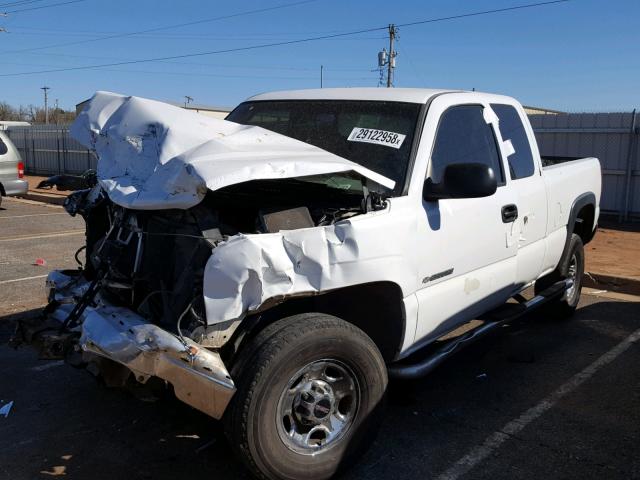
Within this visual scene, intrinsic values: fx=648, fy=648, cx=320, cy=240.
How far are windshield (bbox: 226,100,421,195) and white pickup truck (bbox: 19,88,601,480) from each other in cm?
1

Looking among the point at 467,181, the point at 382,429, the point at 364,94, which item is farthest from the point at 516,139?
the point at 382,429

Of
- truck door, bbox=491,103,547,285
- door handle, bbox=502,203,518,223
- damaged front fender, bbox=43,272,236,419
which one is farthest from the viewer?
truck door, bbox=491,103,547,285

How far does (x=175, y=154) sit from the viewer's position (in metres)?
3.27

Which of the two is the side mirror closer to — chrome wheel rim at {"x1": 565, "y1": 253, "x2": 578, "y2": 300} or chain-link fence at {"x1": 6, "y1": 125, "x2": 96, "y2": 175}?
chrome wheel rim at {"x1": 565, "y1": 253, "x2": 578, "y2": 300}

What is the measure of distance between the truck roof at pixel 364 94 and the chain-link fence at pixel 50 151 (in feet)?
69.0

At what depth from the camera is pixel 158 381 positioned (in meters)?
3.10

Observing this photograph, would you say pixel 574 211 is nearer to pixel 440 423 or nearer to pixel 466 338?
pixel 466 338

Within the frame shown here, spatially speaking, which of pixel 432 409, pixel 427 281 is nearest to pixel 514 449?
pixel 432 409

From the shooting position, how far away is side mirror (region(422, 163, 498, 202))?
11.8ft

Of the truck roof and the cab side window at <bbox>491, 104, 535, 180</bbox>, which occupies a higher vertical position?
the truck roof

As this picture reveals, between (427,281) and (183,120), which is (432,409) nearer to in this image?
(427,281)

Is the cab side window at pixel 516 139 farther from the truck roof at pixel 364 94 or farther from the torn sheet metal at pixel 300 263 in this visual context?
the torn sheet metal at pixel 300 263

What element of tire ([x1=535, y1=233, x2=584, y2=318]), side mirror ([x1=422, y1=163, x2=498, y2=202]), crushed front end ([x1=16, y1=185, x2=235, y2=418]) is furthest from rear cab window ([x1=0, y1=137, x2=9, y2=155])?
side mirror ([x1=422, y1=163, x2=498, y2=202])

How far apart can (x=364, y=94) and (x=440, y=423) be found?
2249mm
